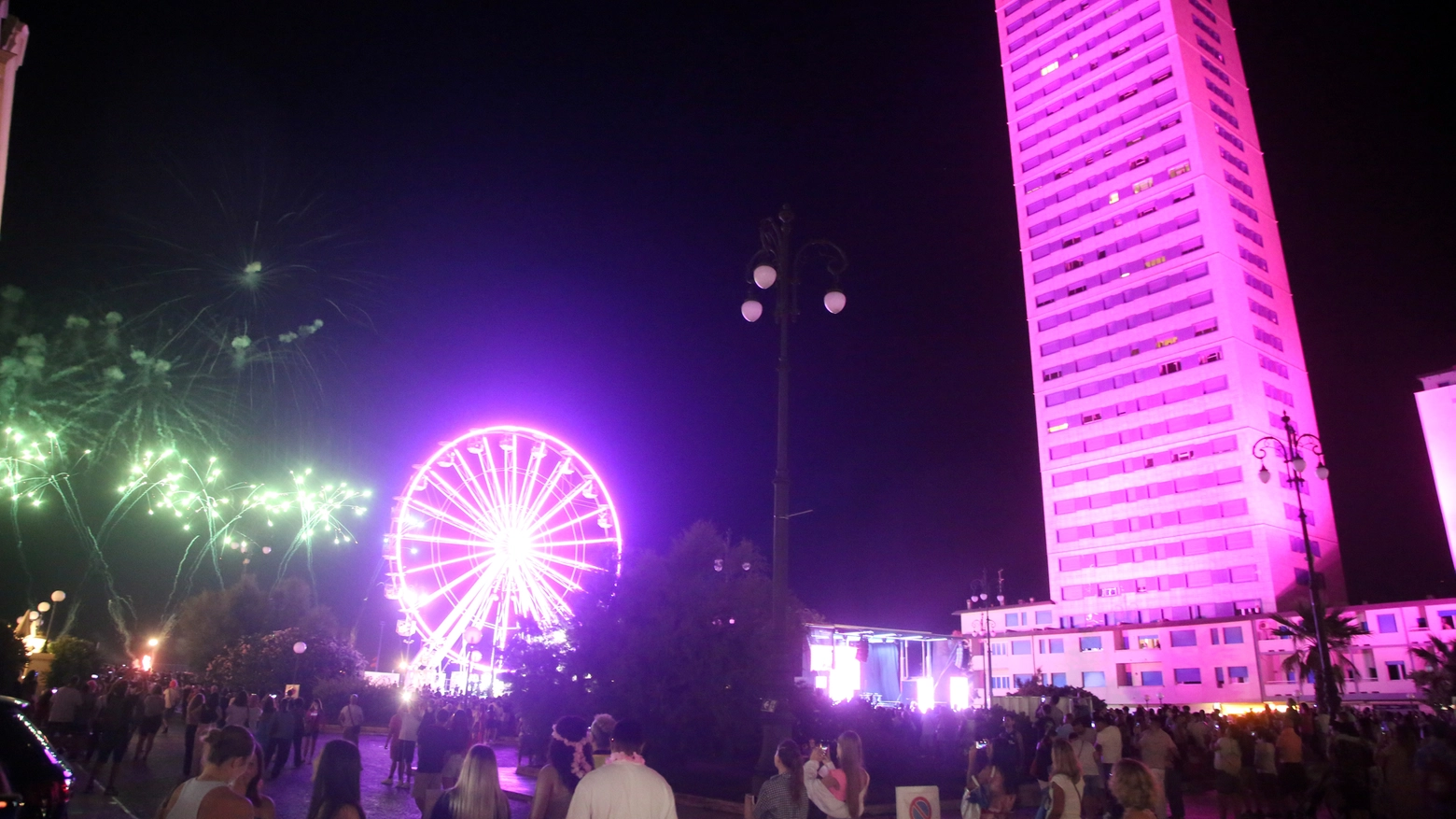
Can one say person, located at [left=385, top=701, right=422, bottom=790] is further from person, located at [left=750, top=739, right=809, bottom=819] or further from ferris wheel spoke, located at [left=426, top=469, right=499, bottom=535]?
ferris wheel spoke, located at [left=426, top=469, right=499, bottom=535]

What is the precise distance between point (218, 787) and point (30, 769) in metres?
4.17

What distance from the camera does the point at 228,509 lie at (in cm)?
5775

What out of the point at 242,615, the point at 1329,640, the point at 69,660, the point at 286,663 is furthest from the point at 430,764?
the point at 1329,640

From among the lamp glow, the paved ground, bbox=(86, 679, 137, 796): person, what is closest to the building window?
the paved ground

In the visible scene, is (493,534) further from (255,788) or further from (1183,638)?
(1183,638)

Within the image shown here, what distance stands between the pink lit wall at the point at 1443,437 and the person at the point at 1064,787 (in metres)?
66.8

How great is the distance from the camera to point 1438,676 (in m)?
43.2

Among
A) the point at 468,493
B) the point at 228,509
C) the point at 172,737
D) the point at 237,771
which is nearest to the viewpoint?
the point at 237,771

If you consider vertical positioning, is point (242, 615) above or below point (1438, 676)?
above

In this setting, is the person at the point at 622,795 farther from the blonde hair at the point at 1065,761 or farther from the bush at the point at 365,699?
the bush at the point at 365,699

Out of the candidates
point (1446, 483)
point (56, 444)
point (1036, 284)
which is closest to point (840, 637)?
point (1036, 284)

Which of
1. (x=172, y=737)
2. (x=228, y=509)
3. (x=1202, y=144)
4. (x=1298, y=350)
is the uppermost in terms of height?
(x=1202, y=144)

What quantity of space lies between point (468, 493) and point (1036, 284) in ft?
217

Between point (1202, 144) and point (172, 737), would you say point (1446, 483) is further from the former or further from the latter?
point (172, 737)
